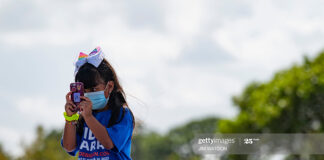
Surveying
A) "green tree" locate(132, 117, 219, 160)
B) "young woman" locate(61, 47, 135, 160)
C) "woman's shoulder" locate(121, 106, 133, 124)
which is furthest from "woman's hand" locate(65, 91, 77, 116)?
"green tree" locate(132, 117, 219, 160)

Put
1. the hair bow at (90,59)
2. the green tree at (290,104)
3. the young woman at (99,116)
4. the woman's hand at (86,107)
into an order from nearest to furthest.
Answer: the woman's hand at (86,107) → the young woman at (99,116) → the hair bow at (90,59) → the green tree at (290,104)

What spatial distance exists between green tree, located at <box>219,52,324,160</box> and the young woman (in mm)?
27200

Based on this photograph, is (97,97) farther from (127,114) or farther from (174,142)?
(174,142)

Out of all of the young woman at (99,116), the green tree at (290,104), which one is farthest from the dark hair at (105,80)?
the green tree at (290,104)

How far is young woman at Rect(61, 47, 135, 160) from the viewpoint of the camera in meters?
4.24

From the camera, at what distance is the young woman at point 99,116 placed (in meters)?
4.24

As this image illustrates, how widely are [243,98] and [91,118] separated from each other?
119ft

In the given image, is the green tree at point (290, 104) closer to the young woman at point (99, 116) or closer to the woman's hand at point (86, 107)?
the young woman at point (99, 116)

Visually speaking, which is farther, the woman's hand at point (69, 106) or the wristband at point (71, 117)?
the wristband at point (71, 117)

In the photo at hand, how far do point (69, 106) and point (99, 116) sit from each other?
0.99 ft

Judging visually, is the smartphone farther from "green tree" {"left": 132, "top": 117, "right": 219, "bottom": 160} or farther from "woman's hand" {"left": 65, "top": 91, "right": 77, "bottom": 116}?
"green tree" {"left": 132, "top": 117, "right": 219, "bottom": 160}

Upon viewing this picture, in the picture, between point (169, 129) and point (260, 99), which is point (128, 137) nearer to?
point (260, 99)

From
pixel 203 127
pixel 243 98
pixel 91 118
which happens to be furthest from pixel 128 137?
pixel 203 127

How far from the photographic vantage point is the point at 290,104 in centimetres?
3266
